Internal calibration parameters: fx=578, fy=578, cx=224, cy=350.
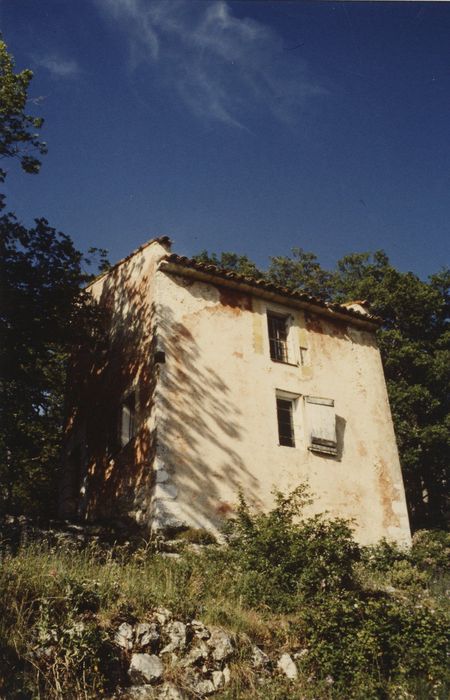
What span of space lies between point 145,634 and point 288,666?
1875 millimetres

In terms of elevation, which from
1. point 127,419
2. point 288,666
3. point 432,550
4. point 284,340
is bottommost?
point 288,666

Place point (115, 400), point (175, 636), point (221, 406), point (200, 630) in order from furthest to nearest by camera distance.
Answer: point (115, 400) → point (221, 406) → point (200, 630) → point (175, 636)

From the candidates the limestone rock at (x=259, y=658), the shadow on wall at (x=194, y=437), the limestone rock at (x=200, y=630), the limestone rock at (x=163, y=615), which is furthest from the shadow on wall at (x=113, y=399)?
the limestone rock at (x=259, y=658)

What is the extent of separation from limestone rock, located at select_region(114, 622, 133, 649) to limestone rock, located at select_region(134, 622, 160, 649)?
0.08 metres

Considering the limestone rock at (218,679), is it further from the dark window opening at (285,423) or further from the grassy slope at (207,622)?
the dark window opening at (285,423)

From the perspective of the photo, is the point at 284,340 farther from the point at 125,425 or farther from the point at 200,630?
the point at 200,630

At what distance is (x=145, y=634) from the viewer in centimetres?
701

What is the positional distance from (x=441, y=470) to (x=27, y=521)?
49.9 feet

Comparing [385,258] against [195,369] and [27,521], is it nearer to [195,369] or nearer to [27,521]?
[195,369]

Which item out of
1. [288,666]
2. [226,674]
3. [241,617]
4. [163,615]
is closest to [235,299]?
[241,617]

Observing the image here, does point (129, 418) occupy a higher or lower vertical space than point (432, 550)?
higher

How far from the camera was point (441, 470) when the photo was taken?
20812 mm

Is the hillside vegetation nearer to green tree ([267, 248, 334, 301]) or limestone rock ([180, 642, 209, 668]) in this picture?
limestone rock ([180, 642, 209, 668])

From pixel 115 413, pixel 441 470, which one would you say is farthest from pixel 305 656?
pixel 441 470
